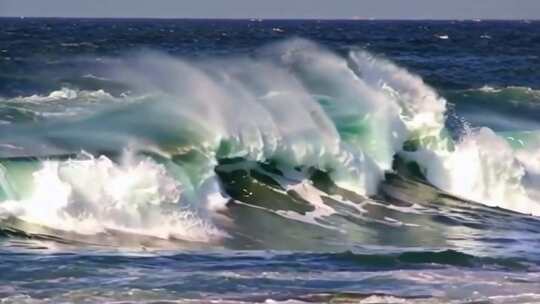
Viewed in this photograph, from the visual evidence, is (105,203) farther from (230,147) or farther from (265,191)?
(230,147)

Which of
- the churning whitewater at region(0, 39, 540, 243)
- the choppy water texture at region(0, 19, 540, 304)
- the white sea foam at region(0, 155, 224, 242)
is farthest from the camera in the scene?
the churning whitewater at region(0, 39, 540, 243)

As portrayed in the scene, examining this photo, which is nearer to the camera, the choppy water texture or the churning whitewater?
the choppy water texture

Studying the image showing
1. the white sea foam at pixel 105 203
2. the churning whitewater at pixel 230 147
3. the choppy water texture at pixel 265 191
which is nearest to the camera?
the choppy water texture at pixel 265 191

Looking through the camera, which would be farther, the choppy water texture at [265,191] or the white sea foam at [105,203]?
the white sea foam at [105,203]

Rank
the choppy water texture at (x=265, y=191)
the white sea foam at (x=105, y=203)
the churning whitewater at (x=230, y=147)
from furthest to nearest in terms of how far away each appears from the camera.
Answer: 1. the churning whitewater at (x=230, y=147)
2. the white sea foam at (x=105, y=203)
3. the choppy water texture at (x=265, y=191)

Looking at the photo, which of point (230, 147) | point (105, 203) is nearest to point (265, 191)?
point (230, 147)

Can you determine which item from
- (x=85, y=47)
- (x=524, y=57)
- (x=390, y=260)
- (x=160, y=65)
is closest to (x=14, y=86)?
(x=160, y=65)
